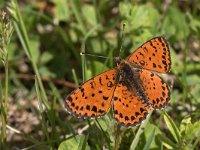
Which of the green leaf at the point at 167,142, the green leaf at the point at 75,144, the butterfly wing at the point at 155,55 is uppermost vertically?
the butterfly wing at the point at 155,55

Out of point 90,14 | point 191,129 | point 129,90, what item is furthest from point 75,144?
point 90,14

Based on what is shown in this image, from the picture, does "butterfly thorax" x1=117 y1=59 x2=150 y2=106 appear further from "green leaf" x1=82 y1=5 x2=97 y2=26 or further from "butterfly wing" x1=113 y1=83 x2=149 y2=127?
"green leaf" x1=82 y1=5 x2=97 y2=26

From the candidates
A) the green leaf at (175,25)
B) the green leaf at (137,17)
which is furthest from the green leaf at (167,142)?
the green leaf at (175,25)

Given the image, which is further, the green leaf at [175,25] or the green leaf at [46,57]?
the green leaf at [46,57]

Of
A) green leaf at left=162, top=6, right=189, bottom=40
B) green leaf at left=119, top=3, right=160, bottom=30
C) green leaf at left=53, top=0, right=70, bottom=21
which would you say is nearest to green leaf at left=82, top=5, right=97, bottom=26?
green leaf at left=53, top=0, right=70, bottom=21

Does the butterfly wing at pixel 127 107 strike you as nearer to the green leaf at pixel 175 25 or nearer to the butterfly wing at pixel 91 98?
the butterfly wing at pixel 91 98

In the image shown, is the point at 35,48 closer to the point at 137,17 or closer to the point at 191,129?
the point at 137,17

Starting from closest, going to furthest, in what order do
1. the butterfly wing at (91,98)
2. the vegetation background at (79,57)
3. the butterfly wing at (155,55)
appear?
the butterfly wing at (91,98) < the butterfly wing at (155,55) < the vegetation background at (79,57)
